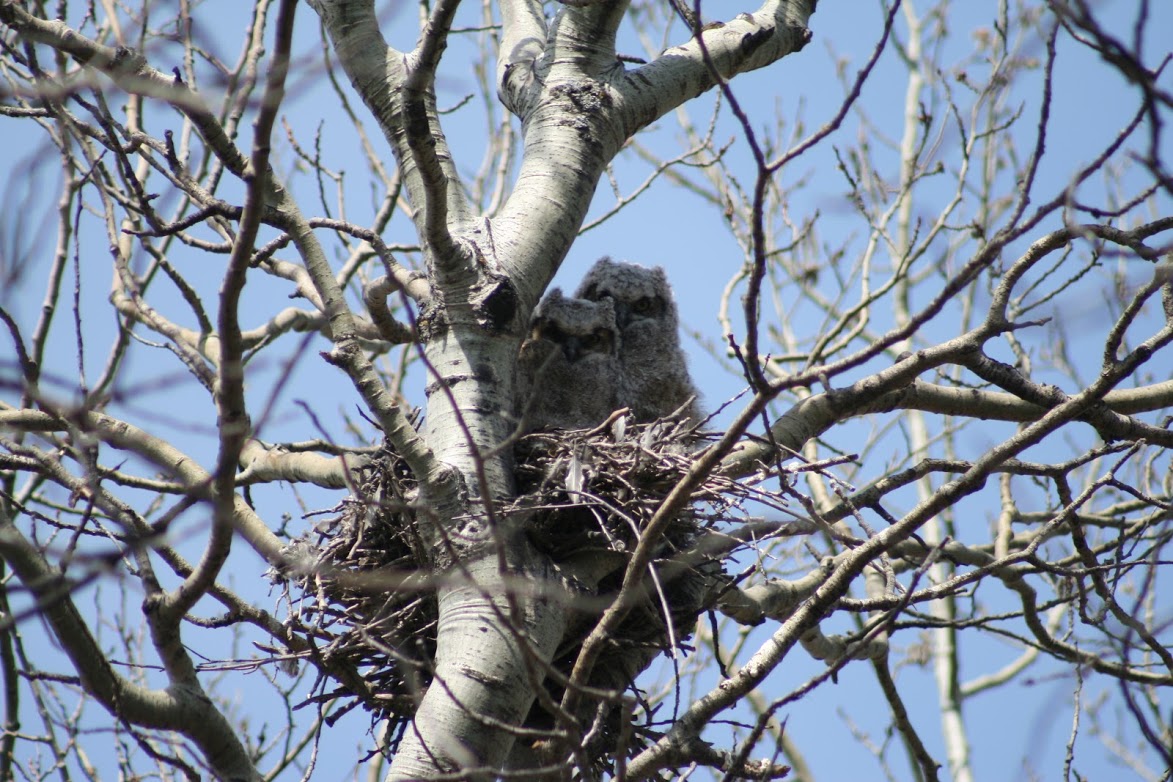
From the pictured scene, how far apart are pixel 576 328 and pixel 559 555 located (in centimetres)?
169

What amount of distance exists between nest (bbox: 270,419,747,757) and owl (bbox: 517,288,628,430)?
83cm

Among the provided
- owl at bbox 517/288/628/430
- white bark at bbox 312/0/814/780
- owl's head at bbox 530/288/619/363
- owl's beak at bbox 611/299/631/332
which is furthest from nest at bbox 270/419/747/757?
owl's beak at bbox 611/299/631/332

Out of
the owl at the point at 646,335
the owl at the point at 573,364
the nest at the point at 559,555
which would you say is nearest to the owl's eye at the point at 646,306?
the owl at the point at 646,335

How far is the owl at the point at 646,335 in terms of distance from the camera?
482cm

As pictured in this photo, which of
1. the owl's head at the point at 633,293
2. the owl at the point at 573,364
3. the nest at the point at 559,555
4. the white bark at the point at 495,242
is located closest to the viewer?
the white bark at the point at 495,242

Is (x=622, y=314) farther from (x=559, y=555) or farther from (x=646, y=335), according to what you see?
(x=559, y=555)

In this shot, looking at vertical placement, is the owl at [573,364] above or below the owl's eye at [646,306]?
below

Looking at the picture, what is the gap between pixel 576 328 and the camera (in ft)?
15.6

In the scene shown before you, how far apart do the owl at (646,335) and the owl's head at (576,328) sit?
0.17m

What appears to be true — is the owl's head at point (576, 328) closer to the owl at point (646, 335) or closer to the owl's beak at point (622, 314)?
the owl at point (646, 335)

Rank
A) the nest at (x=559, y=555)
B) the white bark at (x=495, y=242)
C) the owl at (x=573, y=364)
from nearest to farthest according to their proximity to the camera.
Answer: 1. the white bark at (x=495, y=242)
2. the nest at (x=559, y=555)
3. the owl at (x=573, y=364)

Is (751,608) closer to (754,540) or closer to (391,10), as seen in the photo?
(754,540)

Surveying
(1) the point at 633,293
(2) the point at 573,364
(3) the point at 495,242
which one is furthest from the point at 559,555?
(1) the point at 633,293

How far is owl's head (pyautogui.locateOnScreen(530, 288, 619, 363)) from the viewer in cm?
475
